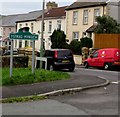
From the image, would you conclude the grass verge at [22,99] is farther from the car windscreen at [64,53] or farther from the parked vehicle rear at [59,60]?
the car windscreen at [64,53]

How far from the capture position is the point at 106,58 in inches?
1075

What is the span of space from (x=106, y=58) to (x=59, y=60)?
4.69 m

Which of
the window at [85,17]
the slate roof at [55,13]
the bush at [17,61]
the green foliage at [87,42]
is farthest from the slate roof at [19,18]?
the bush at [17,61]

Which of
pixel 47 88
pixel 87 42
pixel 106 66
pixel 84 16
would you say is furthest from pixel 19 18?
pixel 47 88

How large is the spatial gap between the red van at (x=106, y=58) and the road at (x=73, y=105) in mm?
13718

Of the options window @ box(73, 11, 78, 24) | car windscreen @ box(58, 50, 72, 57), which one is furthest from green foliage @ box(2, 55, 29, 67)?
window @ box(73, 11, 78, 24)

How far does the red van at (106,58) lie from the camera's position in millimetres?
26528

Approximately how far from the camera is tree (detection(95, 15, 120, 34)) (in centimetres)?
3600

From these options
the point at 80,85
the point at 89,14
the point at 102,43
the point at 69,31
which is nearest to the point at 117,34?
the point at 102,43

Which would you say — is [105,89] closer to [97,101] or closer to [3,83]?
[97,101]

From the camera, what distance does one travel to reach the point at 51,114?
908cm

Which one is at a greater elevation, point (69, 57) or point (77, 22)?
point (77, 22)

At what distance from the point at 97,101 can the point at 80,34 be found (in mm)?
35605

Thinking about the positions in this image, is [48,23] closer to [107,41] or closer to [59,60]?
[107,41]
